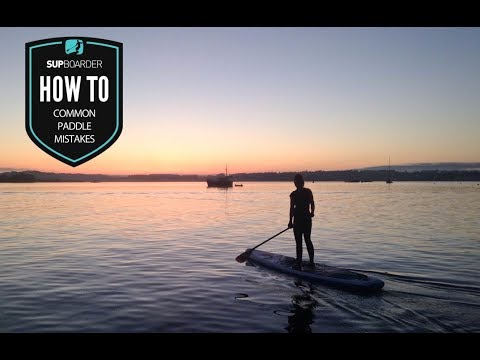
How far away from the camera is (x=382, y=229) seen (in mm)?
27375

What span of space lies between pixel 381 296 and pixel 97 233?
19913 millimetres

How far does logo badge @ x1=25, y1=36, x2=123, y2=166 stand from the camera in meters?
7.95

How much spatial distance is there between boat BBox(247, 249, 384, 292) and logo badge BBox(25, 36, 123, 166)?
6.64 meters

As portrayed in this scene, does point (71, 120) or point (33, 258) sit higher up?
point (71, 120)

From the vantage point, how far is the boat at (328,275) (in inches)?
407

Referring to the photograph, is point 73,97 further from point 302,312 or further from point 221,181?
point 221,181

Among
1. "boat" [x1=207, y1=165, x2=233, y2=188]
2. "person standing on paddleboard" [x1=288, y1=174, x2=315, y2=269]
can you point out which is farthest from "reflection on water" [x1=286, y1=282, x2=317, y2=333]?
"boat" [x1=207, y1=165, x2=233, y2=188]

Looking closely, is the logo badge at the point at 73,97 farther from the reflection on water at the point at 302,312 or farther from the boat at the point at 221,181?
the boat at the point at 221,181

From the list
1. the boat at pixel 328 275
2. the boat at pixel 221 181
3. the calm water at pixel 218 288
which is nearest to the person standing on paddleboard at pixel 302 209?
the boat at pixel 328 275

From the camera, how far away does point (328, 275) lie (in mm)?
11305

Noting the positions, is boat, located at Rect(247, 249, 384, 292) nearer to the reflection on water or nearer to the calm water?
the calm water
